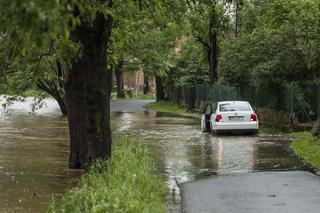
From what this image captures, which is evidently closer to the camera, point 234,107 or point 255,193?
point 255,193

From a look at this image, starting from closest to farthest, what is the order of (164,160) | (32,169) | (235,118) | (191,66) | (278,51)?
1. (164,160)
2. (32,169)
3. (235,118)
4. (278,51)
5. (191,66)

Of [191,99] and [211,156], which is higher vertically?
[191,99]

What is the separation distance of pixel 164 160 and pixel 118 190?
8.01m

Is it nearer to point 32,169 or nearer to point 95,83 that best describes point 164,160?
point 32,169

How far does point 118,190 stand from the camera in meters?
8.70

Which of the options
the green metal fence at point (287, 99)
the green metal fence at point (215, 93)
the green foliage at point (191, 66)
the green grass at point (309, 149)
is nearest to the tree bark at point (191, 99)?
the green foliage at point (191, 66)

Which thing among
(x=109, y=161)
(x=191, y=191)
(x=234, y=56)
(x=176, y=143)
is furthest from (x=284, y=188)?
(x=234, y=56)

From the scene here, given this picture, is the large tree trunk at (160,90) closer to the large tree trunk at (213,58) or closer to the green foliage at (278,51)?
the large tree trunk at (213,58)

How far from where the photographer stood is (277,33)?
28094mm

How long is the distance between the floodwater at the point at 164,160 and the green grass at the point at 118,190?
0.46 meters

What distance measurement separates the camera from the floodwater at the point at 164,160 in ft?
41.8

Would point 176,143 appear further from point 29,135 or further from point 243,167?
point 29,135

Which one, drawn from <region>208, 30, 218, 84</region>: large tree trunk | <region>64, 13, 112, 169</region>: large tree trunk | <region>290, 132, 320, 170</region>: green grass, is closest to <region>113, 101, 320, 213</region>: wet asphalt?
<region>290, 132, 320, 170</region>: green grass

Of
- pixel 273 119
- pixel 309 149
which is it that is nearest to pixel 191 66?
pixel 273 119
